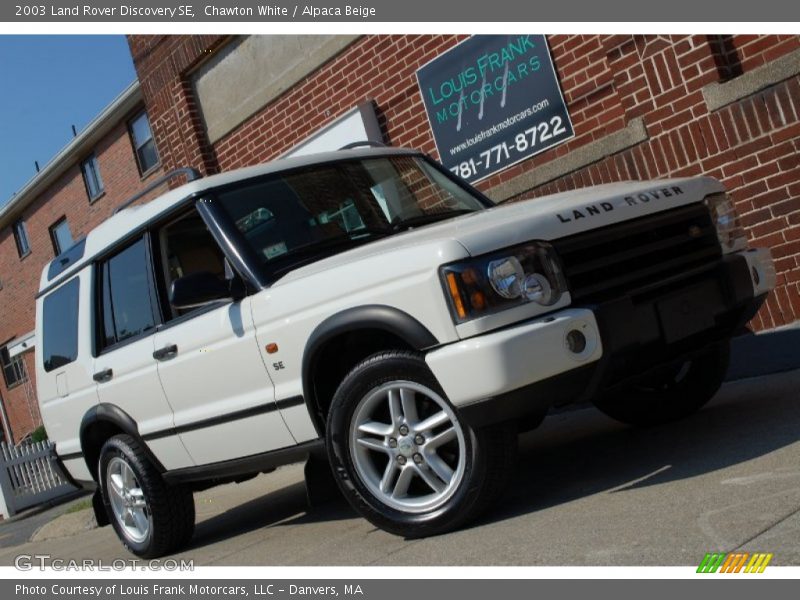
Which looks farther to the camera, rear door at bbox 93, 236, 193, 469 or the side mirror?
rear door at bbox 93, 236, 193, 469

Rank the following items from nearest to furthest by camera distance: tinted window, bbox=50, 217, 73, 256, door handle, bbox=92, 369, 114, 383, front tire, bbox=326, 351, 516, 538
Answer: front tire, bbox=326, 351, 516, 538, door handle, bbox=92, 369, 114, 383, tinted window, bbox=50, 217, 73, 256

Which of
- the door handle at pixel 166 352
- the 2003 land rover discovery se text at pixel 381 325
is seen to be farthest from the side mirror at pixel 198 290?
the door handle at pixel 166 352

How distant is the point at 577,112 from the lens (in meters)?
8.80

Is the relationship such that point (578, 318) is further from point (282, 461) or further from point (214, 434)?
point (214, 434)

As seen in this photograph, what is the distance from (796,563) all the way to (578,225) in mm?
1843

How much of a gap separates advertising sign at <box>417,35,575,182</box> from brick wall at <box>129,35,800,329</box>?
111 mm

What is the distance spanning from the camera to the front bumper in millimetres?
4090

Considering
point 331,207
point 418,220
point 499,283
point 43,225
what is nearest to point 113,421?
point 331,207

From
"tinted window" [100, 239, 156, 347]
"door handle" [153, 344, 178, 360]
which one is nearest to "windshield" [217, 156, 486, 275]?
"door handle" [153, 344, 178, 360]

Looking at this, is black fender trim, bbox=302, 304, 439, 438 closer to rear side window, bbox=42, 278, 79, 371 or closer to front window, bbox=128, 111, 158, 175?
rear side window, bbox=42, 278, 79, 371

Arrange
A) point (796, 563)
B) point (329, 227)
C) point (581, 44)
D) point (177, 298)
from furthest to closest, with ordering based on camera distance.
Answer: point (581, 44) → point (329, 227) → point (177, 298) → point (796, 563)

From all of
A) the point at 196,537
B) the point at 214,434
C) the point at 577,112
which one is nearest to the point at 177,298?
the point at 214,434

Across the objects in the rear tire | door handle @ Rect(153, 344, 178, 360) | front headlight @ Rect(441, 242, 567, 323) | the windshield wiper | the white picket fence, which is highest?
the windshield wiper

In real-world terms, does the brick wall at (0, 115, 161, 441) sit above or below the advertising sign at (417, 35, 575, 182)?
above
